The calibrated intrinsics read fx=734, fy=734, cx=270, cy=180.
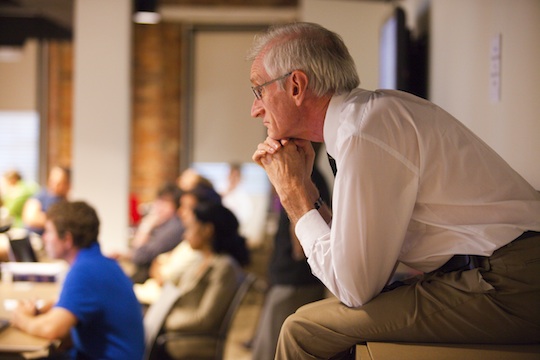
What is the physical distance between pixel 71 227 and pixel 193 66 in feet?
22.7

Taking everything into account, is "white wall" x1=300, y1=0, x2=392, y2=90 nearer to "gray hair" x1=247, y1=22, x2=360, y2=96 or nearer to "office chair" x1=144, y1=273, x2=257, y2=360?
"office chair" x1=144, y1=273, x2=257, y2=360

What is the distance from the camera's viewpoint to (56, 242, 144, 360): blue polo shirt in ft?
9.34

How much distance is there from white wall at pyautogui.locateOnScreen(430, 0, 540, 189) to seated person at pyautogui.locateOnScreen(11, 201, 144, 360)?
1.55 meters

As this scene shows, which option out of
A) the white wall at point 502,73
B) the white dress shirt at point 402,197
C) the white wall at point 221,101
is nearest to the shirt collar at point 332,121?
the white dress shirt at point 402,197

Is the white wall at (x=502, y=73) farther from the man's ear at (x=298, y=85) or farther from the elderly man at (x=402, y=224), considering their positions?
the man's ear at (x=298, y=85)

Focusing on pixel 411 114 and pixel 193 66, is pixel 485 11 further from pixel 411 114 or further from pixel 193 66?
pixel 193 66

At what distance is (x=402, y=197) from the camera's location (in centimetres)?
148

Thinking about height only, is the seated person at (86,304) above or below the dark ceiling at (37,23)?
below

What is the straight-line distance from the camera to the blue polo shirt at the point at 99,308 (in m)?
2.85

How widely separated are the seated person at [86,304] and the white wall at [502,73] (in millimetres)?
1549

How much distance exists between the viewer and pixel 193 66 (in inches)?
384

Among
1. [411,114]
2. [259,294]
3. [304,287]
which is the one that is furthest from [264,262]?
[411,114]

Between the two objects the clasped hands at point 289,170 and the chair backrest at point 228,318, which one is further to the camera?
the chair backrest at point 228,318

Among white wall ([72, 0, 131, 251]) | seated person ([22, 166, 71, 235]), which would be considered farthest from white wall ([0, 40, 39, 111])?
white wall ([72, 0, 131, 251])
